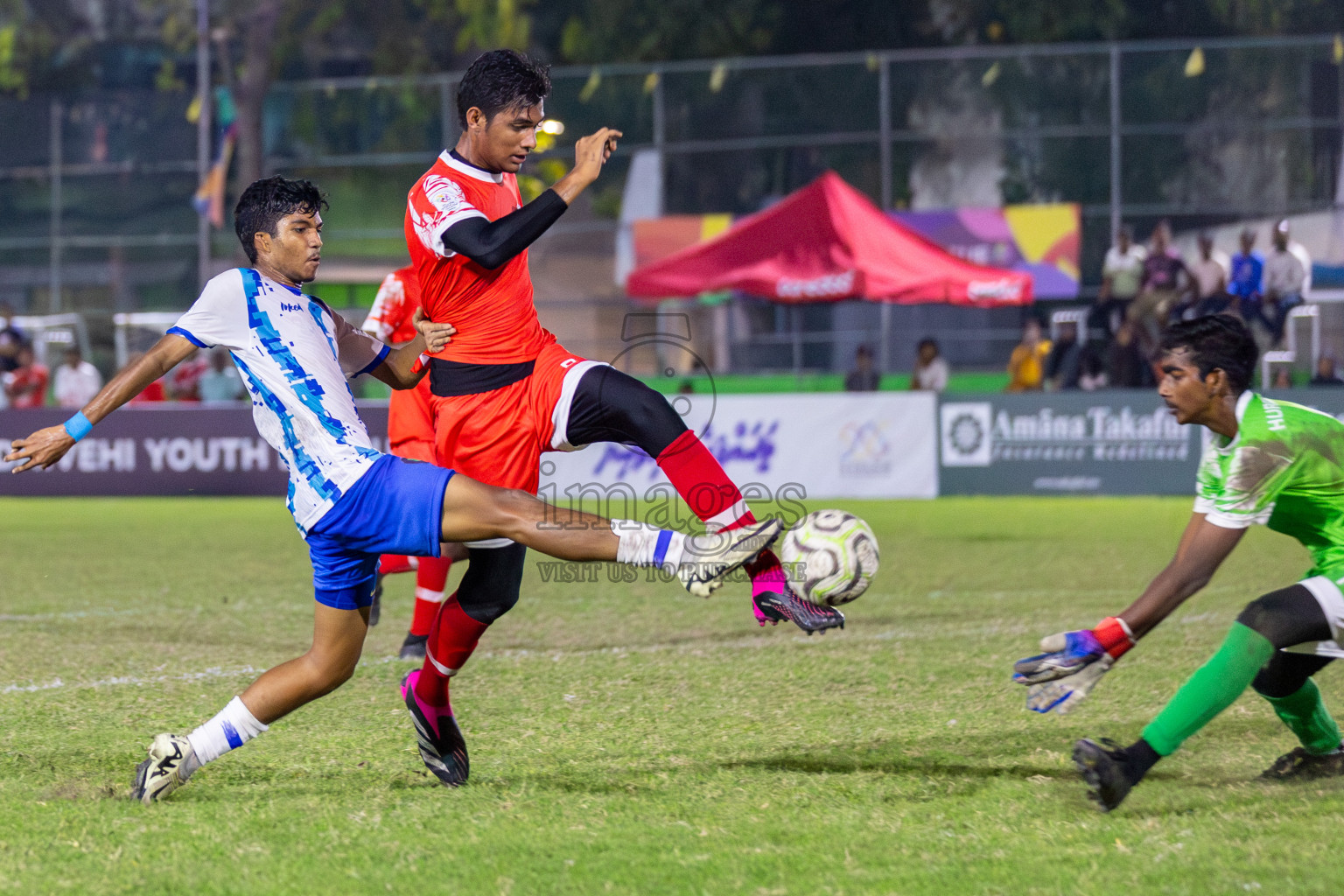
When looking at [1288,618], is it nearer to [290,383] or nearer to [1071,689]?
[1071,689]

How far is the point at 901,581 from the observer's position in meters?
9.76

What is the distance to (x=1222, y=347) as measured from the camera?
410cm

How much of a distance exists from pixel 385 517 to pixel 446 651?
743 millimetres

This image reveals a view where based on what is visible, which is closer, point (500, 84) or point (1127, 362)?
point (500, 84)

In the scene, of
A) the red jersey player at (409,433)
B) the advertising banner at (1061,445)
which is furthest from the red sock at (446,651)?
the advertising banner at (1061,445)

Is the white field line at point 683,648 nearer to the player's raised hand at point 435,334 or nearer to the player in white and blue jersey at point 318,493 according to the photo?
the player in white and blue jersey at point 318,493

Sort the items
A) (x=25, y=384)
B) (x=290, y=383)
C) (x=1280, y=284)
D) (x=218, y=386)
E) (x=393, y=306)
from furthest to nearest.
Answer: (x=218, y=386) < (x=25, y=384) < (x=1280, y=284) < (x=393, y=306) < (x=290, y=383)

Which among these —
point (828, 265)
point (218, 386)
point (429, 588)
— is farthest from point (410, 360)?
point (218, 386)

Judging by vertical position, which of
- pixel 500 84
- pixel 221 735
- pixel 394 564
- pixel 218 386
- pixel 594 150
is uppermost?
pixel 500 84

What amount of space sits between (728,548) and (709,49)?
92.4ft

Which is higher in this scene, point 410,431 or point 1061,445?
point 410,431

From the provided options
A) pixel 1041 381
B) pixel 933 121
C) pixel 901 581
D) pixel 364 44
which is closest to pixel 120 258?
pixel 364 44

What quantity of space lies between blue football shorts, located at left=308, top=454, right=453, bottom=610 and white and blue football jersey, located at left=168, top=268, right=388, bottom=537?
1.6 inches

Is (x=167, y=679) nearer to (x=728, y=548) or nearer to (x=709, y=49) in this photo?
(x=728, y=548)
